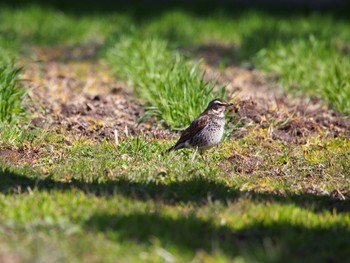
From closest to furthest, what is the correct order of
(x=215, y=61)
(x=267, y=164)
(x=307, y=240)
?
(x=307, y=240)
(x=267, y=164)
(x=215, y=61)

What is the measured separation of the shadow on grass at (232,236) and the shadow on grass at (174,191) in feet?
1.77

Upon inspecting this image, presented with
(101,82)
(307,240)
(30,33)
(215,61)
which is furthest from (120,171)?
(30,33)

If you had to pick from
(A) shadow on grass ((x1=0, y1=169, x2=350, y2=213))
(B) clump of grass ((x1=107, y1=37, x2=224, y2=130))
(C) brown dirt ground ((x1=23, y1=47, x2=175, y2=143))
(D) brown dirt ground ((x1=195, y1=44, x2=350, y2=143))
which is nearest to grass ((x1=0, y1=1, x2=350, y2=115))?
(B) clump of grass ((x1=107, y1=37, x2=224, y2=130))

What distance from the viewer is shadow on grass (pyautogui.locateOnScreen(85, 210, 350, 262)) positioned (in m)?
5.21

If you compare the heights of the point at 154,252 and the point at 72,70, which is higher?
the point at 154,252

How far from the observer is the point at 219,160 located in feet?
26.3

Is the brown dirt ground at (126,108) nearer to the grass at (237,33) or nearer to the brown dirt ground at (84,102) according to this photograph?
the brown dirt ground at (84,102)

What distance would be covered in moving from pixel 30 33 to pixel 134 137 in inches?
335

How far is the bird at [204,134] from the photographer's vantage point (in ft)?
26.2

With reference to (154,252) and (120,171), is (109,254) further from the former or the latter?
(120,171)

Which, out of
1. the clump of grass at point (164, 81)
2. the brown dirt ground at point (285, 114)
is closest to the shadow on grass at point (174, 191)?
the brown dirt ground at point (285, 114)

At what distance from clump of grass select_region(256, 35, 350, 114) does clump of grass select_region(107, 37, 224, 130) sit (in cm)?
167

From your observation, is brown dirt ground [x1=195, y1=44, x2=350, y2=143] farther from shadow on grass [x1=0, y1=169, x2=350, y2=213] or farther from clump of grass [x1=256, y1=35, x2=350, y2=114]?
shadow on grass [x1=0, y1=169, x2=350, y2=213]

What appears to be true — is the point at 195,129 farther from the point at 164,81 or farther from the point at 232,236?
the point at 232,236
